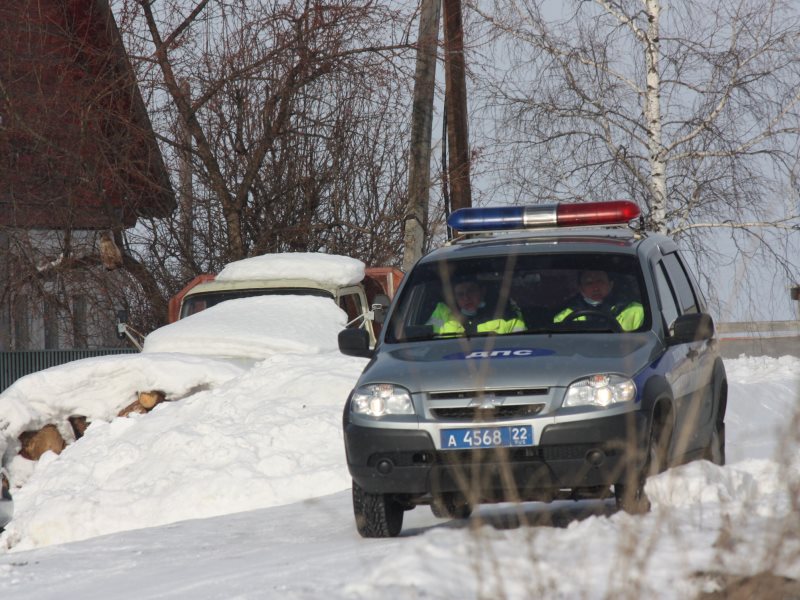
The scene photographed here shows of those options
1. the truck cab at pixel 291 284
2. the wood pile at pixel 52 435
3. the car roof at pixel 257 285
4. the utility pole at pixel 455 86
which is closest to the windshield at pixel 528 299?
the wood pile at pixel 52 435

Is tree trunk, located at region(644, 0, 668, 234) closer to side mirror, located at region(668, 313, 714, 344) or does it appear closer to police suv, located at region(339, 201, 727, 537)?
police suv, located at region(339, 201, 727, 537)

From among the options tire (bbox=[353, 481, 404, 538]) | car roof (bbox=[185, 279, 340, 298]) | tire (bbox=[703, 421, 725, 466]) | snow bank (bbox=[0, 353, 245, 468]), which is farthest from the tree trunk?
tire (bbox=[353, 481, 404, 538])

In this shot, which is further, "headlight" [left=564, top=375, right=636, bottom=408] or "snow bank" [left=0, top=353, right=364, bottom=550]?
"snow bank" [left=0, top=353, right=364, bottom=550]

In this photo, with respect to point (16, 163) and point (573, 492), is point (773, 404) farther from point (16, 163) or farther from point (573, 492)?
point (16, 163)

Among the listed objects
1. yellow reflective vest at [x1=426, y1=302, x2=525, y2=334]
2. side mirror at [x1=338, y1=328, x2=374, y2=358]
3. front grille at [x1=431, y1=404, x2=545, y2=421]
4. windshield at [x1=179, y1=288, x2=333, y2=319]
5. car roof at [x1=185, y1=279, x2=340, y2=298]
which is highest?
yellow reflective vest at [x1=426, y1=302, x2=525, y2=334]

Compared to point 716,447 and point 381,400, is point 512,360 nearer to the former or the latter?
point 381,400

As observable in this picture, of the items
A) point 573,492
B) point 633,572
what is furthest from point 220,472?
point 633,572

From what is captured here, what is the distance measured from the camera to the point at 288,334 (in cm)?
1290

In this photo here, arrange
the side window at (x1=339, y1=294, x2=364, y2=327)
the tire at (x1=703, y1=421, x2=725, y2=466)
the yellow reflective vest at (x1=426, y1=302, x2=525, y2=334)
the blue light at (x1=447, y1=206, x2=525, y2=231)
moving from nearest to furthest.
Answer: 1. the yellow reflective vest at (x1=426, y1=302, x2=525, y2=334)
2. the tire at (x1=703, y1=421, x2=725, y2=466)
3. the blue light at (x1=447, y1=206, x2=525, y2=231)
4. the side window at (x1=339, y1=294, x2=364, y2=327)

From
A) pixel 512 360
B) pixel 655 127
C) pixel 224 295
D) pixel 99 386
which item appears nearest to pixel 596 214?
pixel 512 360

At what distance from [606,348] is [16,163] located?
589 inches

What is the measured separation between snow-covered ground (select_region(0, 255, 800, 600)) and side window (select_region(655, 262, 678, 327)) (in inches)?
42.1

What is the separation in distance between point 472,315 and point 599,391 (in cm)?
131

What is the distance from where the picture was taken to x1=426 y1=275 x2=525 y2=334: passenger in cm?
749
